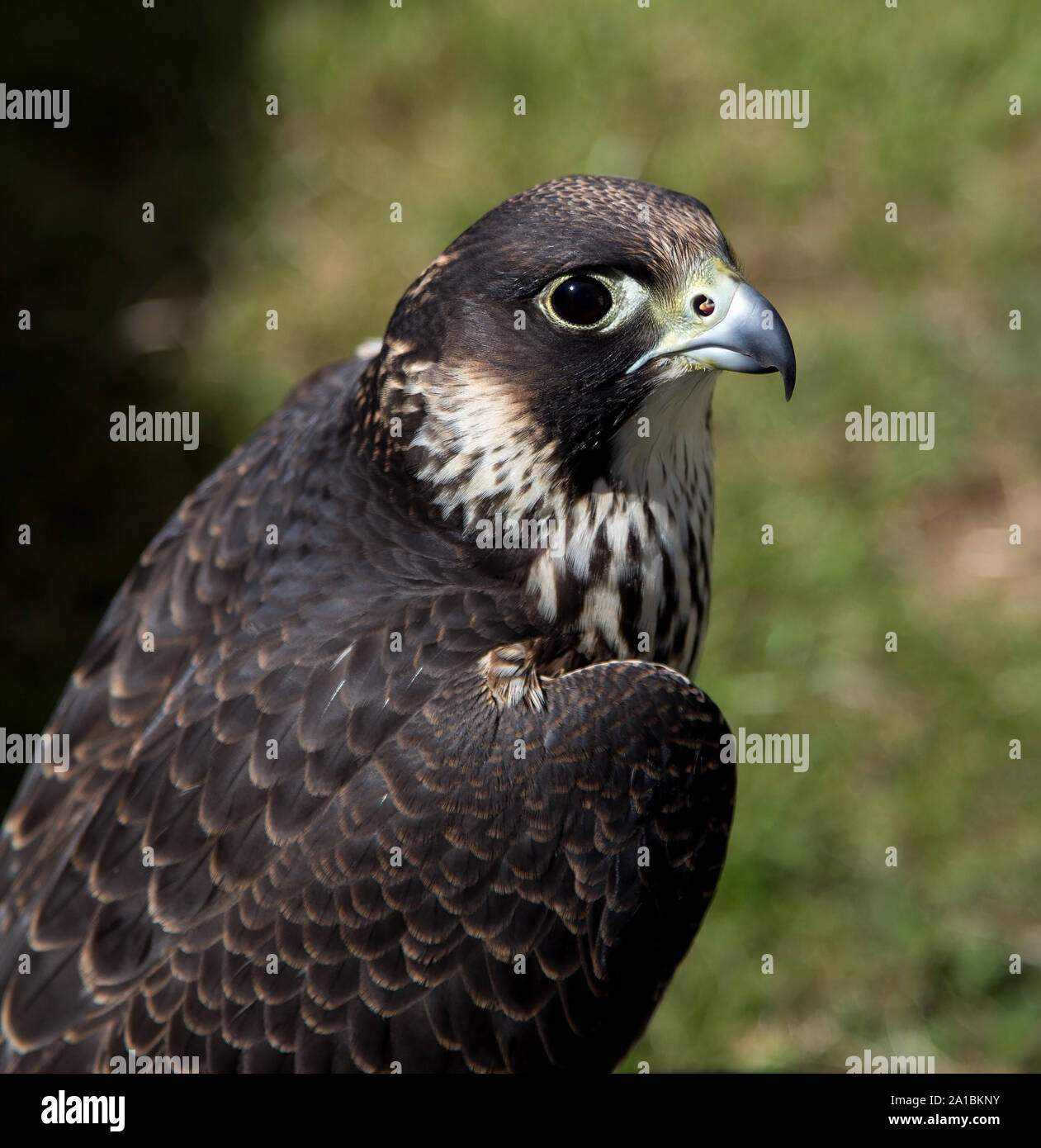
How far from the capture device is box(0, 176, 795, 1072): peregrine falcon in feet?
9.59

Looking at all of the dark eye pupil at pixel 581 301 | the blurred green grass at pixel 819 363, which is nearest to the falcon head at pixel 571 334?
the dark eye pupil at pixel 581 301

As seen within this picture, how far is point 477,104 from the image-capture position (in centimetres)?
739

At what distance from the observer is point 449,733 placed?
295cm

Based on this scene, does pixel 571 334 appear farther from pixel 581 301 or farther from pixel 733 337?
pixel 733 337

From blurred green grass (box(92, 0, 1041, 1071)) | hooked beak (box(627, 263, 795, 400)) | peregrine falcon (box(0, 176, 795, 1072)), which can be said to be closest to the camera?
peregrine falcon (box(0, 176, 795, 1072))

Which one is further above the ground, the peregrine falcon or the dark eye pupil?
the dark eye pupil

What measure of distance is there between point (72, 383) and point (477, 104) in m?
2.60

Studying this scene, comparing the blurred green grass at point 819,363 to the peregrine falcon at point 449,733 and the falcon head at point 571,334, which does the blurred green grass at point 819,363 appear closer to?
the peregrine falcon at point 449,733

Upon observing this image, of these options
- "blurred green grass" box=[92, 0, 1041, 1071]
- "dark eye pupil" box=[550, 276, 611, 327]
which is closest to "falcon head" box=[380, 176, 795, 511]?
"dark eye pupil" box=[550, 276, 611, 327]

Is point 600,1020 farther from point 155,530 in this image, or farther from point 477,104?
point 477,104

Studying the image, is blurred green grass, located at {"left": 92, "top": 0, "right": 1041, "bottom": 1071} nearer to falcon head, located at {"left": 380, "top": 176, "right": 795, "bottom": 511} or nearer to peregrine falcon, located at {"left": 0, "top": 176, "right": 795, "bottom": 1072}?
peregrine falcon, located at {"left": 0, "top": 176, "right": 795, "bottom": 1072}

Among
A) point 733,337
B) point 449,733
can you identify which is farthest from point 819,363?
point 449,733

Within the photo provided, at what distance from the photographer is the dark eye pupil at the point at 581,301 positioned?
3.07 meters
